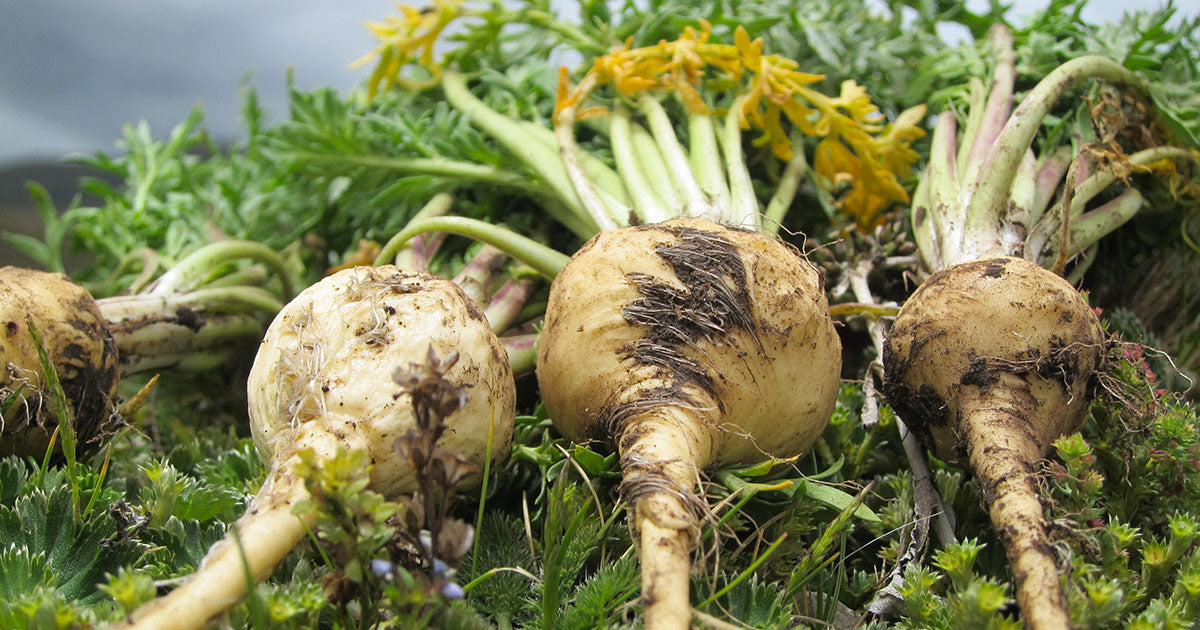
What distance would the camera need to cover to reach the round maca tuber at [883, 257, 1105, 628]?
4.85ft

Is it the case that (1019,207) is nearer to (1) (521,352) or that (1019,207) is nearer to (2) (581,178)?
(2) (581,178)

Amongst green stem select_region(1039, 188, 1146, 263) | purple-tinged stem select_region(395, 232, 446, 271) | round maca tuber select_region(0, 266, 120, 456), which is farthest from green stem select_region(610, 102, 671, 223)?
round maca tuber select_region(0, 266, 120, 456)

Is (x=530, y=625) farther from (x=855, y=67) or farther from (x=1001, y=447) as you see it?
(x=855, y=67)

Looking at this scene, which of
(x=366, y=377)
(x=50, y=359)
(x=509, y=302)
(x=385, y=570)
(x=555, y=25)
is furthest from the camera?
(x=555, y=25)

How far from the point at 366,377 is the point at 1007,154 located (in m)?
1.57

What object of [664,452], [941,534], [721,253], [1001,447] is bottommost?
[941,534]

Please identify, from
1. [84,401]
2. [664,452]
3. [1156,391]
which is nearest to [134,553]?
[84,401]

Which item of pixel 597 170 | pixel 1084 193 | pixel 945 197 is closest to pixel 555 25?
pixel 597 170

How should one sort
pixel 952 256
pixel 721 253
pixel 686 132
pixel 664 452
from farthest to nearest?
pixel 686 132
pixel 952 256
pixel 721 253
pixel 664 452

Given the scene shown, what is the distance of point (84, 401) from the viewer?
1.68m

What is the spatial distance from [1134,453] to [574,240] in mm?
1549

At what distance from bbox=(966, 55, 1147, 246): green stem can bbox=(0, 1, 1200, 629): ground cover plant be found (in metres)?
0.09

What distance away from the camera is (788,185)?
2264 millimetres

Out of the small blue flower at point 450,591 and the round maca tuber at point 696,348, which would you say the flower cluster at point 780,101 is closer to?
the round maca tuber at point 696,348
